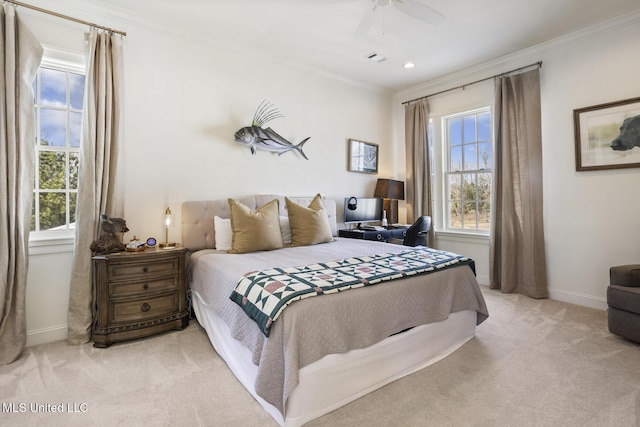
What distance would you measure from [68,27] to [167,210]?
66.4 inches

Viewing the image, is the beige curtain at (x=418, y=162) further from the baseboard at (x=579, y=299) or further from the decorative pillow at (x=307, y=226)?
the decorative pillow at (x=307, y=226)

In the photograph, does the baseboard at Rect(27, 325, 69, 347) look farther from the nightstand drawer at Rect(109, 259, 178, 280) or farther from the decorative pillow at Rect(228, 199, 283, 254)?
the decorative pillow at Rect(228, 199, 283, 254)

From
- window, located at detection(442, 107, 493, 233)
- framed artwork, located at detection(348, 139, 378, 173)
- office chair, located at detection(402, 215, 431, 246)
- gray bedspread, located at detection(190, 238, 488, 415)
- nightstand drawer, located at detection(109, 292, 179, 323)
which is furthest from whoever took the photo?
framed artwork, located at detection(348, 139, 378, 173)

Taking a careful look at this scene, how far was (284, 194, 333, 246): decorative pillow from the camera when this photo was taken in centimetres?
321

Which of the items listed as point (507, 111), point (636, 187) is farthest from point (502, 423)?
point (507, 111)

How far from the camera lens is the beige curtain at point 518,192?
3.54 metres

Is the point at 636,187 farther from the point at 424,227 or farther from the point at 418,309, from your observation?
the point at 418,309

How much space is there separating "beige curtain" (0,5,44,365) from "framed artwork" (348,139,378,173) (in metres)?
3.43

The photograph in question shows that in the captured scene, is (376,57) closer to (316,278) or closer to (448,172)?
(448,172)

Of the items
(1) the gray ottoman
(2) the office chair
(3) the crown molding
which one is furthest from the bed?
(3) the crown molding

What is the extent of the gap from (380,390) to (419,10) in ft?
8.51

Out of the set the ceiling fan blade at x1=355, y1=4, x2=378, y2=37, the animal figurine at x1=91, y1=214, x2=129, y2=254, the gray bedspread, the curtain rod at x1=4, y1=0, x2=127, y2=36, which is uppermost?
the curtain rod at x1=4, y1=0, x2=127, y2=36

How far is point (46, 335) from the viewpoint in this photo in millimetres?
2504

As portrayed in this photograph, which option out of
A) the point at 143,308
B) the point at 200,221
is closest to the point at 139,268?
the point at 143,308
